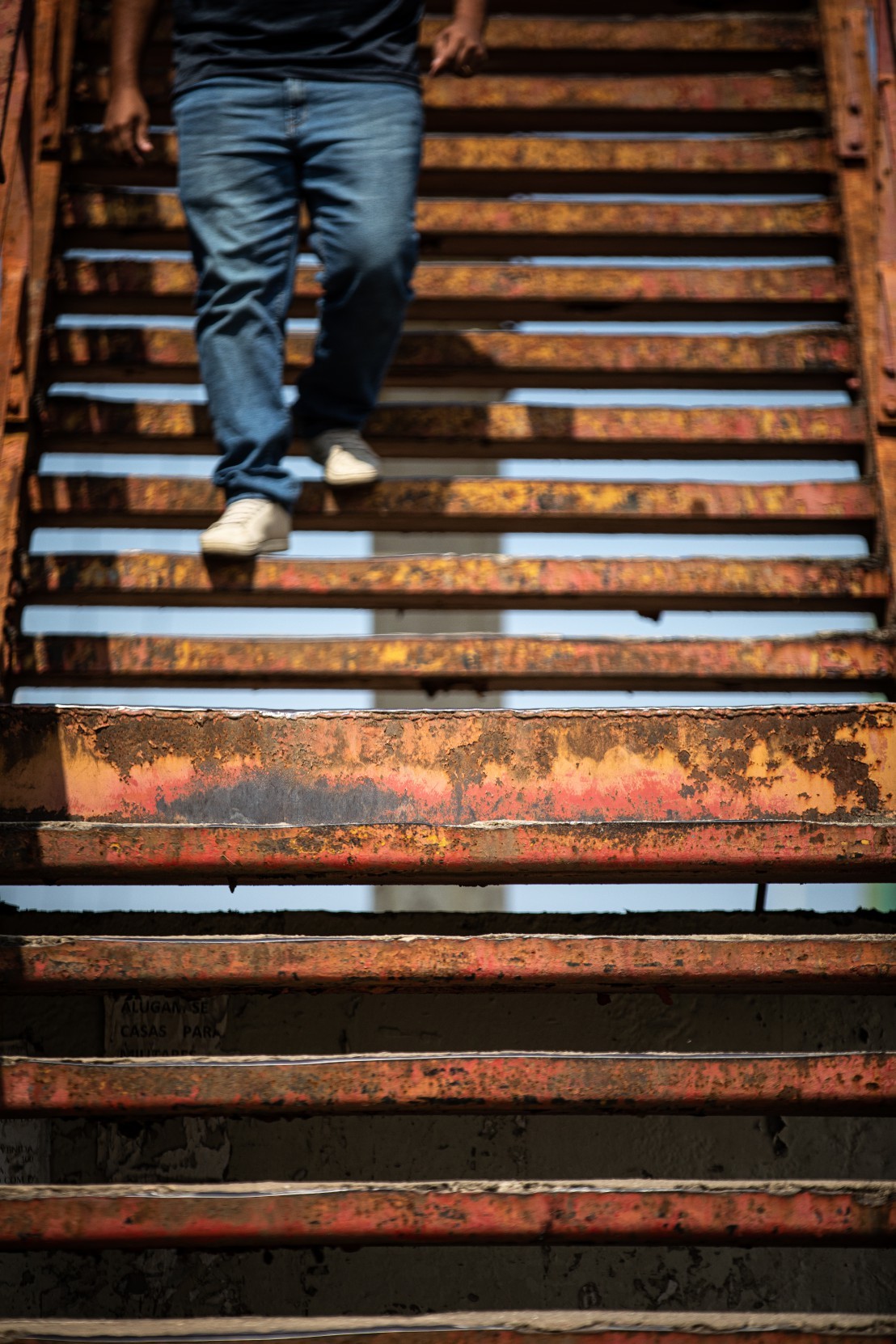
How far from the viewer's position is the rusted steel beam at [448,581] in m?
3.05

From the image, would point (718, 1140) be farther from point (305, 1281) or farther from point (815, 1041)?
point (305, 1281)

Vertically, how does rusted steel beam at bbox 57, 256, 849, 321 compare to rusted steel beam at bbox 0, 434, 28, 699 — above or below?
above

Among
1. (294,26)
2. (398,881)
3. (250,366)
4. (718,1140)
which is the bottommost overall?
(718,1140)

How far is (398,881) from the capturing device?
219cm

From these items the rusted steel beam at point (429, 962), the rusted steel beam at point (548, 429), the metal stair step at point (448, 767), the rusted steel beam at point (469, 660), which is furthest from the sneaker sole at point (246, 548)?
the rusted steel beam at point (429, 962)

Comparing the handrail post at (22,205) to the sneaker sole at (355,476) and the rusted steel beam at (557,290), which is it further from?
the sneaker sole at (355,476)

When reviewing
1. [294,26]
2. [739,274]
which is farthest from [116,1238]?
[739,274]

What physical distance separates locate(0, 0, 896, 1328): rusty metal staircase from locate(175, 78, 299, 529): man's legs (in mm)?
283

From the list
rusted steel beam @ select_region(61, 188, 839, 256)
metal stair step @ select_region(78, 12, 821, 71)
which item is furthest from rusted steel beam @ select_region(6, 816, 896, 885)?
metal stair step @ select_region(78, 12, 821, 71)

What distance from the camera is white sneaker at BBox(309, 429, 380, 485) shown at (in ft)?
10.5

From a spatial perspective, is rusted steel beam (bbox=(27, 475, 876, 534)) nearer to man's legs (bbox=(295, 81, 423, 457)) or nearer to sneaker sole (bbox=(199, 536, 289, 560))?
sneaker sole (bbox=(199, 536, 289, 560))

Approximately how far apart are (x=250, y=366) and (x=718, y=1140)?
2.24 metres

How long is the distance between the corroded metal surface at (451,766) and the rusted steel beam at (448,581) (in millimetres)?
817

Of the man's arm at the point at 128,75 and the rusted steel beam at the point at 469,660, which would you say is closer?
the rusted steel beam at the point at 469,660
